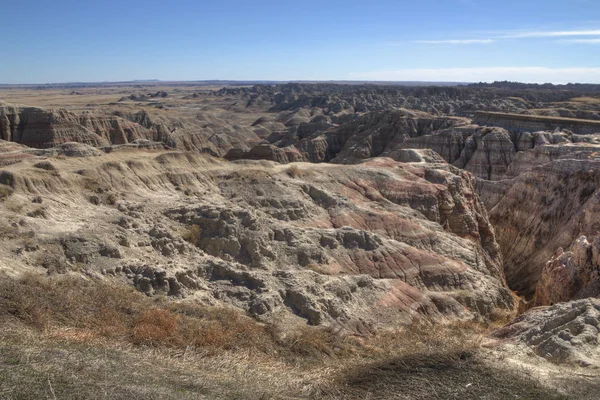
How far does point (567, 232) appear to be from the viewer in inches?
1375

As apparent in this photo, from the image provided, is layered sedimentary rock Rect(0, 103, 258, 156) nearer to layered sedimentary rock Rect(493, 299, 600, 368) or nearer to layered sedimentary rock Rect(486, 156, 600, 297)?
layered sedimentary rock Rect(486, 156, 600, 297)

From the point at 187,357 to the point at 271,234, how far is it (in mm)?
12872

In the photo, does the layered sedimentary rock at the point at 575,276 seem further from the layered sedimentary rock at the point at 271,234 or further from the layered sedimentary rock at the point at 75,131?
the layered sedimentary rock at the point at 75,131

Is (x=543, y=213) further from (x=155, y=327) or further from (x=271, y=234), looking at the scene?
(x=155, y=327)

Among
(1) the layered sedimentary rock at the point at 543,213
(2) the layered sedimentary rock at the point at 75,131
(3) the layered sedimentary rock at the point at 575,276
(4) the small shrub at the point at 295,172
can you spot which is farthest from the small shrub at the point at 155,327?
(2) the layered sedimentary rock at the point at 75,131

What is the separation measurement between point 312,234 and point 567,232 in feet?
62.7

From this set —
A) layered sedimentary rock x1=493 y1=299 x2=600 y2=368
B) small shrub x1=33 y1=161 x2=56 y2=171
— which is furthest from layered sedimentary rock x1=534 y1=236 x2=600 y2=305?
small shrub x1=33 y1=161 x2=56 y2=171

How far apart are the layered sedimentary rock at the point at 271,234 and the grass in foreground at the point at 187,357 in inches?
94.3

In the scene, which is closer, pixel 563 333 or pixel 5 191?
pixel 563 333

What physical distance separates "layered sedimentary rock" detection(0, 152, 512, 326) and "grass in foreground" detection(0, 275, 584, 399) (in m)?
2.40

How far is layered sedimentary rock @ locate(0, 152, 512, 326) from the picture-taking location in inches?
803

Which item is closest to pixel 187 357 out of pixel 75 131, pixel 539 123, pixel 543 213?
pixel 543 213

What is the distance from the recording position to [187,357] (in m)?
13.9

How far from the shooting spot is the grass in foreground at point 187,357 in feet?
36.3
